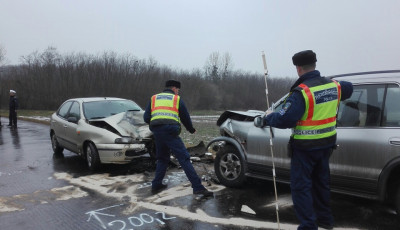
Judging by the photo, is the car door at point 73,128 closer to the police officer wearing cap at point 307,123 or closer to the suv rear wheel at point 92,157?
the suv rear wheel at point 92,157

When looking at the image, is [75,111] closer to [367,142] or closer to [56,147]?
[56,147]

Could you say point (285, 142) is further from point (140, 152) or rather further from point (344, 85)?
point (140, 152)

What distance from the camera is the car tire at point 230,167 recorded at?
5.30 meters

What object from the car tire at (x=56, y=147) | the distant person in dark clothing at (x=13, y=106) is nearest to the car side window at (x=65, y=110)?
the car tire at (x=56, y=147)

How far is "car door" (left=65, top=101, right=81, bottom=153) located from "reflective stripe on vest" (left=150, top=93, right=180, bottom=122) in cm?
303

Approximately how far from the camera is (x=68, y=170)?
276 inches

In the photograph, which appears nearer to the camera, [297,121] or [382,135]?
[297,121]

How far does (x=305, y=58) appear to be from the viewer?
3455 millimetres

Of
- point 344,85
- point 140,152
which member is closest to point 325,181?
point 344,85

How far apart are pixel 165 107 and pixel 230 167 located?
5.14 feet

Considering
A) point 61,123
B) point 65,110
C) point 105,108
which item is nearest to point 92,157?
point 105,108

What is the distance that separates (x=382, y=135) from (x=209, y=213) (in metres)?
2.43

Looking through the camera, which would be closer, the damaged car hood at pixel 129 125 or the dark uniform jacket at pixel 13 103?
the damaged car hood at pixel 129 125

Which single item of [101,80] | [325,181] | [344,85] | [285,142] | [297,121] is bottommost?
[325,181]
